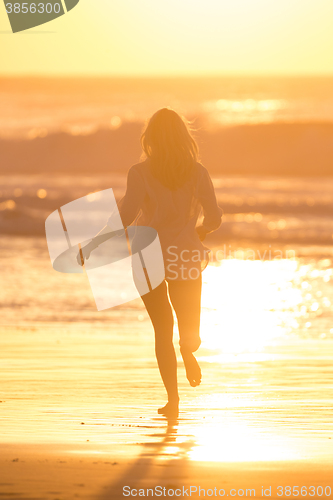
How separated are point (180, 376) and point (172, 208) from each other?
188 cm

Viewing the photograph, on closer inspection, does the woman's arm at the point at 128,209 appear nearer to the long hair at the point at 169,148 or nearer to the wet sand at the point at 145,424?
the long hair at the point at 169,148

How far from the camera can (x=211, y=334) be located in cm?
766

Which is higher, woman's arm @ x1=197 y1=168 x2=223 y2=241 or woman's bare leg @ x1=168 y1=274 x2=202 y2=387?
woman's arm @ x1=197 y1=168 x2=223 y2=241

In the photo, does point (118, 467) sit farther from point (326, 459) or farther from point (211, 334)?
point (211, 334)

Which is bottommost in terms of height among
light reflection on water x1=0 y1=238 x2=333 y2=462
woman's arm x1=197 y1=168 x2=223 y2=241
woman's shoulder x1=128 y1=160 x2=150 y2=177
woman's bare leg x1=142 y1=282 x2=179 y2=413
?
light reflection on water x1=0 y1=238 x2=333 y2=462

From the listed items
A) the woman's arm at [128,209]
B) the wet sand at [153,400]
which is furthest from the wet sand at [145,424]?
the woman's arm at [128,209]

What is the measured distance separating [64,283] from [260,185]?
31.1m

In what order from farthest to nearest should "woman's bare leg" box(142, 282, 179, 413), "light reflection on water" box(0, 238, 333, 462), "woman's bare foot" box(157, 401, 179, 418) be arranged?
"woman's bare foot" box(157, 401, 179, 418) → "woman's bare leg" box(142, 282, 179, 413) → "light reflection on water" box(0, 238, 333, 462)

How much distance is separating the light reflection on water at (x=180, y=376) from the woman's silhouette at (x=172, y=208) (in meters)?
0.61

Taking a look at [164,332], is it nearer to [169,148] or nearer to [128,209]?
[128,209]

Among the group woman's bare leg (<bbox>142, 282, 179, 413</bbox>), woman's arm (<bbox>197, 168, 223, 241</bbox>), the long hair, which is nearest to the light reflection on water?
woman's bare leg (<bbox>142, 282, 179, 413</bbox>)

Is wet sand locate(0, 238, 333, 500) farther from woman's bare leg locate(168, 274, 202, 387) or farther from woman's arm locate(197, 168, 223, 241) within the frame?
woman's arm locate(197, 168, 223, 241)

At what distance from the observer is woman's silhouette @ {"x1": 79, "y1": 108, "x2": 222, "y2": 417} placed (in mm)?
4555

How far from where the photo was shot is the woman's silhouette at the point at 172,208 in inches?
179
